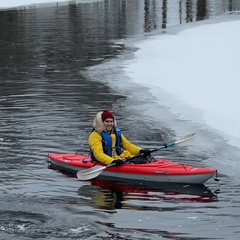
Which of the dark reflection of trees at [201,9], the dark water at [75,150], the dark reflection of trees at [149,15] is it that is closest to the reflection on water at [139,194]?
the dark water at [75,150]

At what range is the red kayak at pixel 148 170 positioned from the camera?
10977 millimetres

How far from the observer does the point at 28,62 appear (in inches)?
968

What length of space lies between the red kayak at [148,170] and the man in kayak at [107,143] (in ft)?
0.51

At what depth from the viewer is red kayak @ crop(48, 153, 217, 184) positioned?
36.0ft

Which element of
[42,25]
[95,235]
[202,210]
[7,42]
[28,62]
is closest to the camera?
[95,235]

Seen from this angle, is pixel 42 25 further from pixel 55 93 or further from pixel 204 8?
pixel 55 93

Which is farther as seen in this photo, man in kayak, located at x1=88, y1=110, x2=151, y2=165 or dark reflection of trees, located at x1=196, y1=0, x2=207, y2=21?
dark reflection of trees, located at x1=196, y1=0, x2=207, y2=21

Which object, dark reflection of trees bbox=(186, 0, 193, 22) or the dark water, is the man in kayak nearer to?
the dark water

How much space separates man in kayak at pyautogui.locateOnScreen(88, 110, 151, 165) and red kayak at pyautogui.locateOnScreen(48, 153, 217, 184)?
6.2 inches

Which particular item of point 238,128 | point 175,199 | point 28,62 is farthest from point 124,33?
point 175,199

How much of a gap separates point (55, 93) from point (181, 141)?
284 inches

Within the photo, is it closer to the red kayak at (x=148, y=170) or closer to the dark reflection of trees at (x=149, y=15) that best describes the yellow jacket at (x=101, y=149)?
the red kayak at (x=148, y=170)

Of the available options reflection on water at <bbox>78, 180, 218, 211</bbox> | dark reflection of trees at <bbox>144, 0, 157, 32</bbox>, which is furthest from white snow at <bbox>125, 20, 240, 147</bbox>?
dark reflection of trees at <bbox>144, 0, 157, 32</bbox>

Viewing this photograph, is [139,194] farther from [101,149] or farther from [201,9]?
[201,9]
